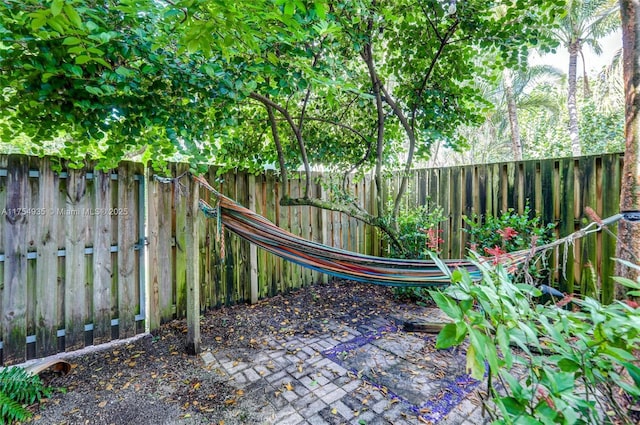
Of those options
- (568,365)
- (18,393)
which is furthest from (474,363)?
(18,393)

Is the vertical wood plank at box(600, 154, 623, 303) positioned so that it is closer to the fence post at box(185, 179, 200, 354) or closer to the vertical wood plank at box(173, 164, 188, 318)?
the fence post at box(185, 179, 200, 354)

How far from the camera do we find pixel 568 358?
0.53 meters

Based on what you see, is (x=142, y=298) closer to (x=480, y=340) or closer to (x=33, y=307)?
(x=33, y=307)

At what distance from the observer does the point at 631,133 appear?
4.92ft

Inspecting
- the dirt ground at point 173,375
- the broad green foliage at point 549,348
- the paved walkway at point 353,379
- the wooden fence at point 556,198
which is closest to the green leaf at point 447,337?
the broad green foliage at point 549,348

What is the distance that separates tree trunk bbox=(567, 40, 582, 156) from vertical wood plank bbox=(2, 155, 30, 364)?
442 inches

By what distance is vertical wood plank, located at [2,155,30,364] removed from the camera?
202 centimetres

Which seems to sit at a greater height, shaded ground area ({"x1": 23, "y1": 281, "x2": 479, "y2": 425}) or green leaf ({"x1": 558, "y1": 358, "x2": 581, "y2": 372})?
green leaf ({"x1": 558, "y1": 358, "x2": 581, "y2": 372})

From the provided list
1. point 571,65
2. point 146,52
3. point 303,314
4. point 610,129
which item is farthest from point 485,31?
point 571,65

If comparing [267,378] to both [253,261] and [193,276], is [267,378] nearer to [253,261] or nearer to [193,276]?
[193,276]

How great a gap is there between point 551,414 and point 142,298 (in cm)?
282

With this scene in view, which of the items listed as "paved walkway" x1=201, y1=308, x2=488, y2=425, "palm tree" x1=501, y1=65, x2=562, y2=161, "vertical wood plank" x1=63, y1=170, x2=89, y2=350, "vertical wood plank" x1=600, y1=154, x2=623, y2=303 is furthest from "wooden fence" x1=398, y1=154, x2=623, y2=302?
"palm tree" x1=501, y1=65, x2=562, y2=161

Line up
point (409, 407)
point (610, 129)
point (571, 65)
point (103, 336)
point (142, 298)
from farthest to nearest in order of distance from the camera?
point (571, 65)
point (610, 129)
point (142, 298)
point (103, 336)
point (409, 407)

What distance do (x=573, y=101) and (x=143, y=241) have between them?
1136 centimetres
